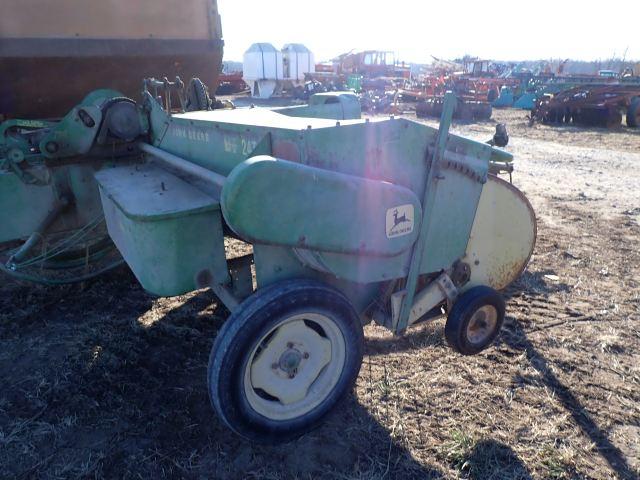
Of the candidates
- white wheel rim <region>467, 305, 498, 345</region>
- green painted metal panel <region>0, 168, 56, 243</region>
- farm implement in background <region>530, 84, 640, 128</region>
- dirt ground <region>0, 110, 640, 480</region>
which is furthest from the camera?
farm implement in background <region>530, 84, 640, 128</region>

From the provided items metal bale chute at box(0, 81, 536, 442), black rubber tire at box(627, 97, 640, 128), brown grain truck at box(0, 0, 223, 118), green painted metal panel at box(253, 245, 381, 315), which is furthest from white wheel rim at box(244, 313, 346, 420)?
black rubber tire at box(627, 97, 640, 128)

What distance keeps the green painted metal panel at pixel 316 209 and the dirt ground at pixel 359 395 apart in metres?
0.97

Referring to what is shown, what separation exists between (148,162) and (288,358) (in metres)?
1.91

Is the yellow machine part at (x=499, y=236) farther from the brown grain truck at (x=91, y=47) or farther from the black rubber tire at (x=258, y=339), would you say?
the brown grain truck at (x=91, y=47)

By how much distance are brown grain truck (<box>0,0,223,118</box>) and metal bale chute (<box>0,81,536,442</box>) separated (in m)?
1.12

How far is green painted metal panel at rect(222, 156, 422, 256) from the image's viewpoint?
6.02 feet

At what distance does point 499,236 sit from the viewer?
2.97 metres

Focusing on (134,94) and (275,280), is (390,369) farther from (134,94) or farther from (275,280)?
(134,94)

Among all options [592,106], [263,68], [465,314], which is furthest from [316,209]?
[263,68]

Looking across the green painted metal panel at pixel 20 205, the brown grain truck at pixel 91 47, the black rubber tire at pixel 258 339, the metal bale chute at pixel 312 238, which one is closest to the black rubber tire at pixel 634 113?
the brown grain truck at pixel 91 47

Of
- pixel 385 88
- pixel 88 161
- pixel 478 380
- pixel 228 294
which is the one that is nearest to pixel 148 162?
pixel 88 161

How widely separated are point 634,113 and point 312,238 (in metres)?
16.3

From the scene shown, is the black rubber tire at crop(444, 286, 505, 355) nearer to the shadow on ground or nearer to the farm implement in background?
the shadow on ground

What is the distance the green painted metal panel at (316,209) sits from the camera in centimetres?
183
